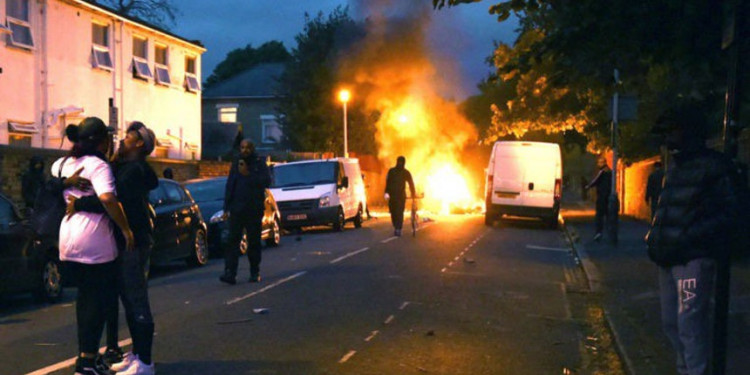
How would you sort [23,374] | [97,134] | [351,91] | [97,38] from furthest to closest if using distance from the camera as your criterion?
[351,91] < [97,38] < [23,374] < [97,134]

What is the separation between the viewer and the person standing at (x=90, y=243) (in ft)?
19.8

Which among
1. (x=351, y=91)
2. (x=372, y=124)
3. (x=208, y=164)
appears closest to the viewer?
(x=208, y=164)

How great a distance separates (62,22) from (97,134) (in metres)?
22.7

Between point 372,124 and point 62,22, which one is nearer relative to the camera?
point 62,22

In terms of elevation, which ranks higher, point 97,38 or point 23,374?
point 97,38

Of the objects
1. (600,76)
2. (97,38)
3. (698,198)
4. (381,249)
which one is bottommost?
(381,249)

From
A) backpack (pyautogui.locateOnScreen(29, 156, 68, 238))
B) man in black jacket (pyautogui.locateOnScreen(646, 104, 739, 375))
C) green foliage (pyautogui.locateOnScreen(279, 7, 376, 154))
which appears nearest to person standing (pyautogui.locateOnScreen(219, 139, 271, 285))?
backpack (pyautogui.locateOnScreen(29, 156, 68, 238))

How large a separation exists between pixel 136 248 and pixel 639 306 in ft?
20.1

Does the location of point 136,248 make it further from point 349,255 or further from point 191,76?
point 191,76

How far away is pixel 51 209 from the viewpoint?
6188 mm

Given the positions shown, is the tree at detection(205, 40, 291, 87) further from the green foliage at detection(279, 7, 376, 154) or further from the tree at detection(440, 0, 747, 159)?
the tree at detection(440, 0, 747, 159)

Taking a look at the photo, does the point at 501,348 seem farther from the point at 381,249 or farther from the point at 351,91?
the point at 351,91

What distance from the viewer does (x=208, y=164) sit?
102 ft

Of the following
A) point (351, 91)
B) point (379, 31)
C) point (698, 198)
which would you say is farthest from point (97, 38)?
point (698, 198)
